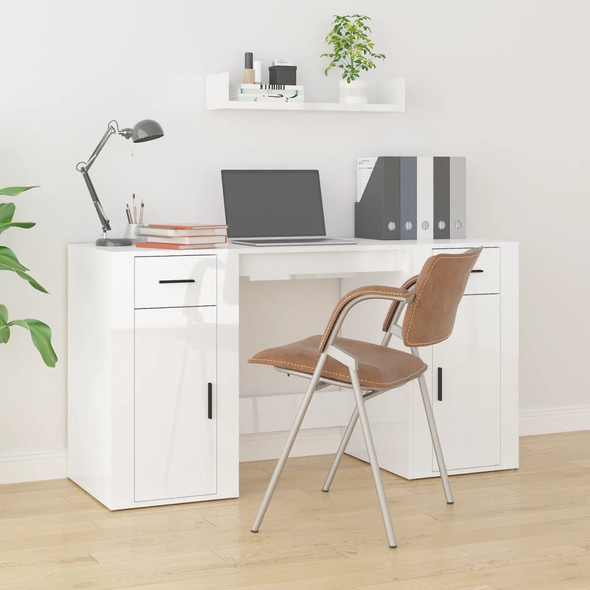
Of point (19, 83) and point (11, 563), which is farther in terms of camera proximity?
point (19, 83)

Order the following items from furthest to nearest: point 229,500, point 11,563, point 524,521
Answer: point 229,500, point 524,521, point 11,563

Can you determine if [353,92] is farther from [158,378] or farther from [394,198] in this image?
[158,378]

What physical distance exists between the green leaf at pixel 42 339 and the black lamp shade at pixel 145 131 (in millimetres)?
699

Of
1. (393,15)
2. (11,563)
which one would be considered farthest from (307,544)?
(393,15)

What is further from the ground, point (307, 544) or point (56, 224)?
point (56, 224)

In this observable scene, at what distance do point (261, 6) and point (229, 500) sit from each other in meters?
1.85

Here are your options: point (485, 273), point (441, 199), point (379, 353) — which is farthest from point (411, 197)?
point (379, 353)

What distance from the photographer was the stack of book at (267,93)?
3.85 metres

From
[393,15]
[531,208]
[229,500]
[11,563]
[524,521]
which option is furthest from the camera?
[531,208]

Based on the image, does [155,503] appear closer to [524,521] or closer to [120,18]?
[524,521]

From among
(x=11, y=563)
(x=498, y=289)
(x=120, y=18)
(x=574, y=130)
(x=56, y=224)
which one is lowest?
(x=11, y=563)

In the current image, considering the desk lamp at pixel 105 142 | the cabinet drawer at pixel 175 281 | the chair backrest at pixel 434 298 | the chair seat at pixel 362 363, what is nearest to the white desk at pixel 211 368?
the cabinet drawer at pixel 175 281

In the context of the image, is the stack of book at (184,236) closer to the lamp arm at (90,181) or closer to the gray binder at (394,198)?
the lamp arm at (90,181)

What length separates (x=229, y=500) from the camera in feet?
11.6
